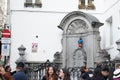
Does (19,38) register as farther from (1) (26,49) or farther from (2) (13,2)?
(2) (13,2)

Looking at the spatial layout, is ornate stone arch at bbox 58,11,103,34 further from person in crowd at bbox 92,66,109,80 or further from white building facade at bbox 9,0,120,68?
person in crowd at bbox 92,66,109,80

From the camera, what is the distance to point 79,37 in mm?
24656

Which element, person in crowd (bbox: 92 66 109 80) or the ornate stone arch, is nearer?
person in crowd (bbox: 92 66 109 80)

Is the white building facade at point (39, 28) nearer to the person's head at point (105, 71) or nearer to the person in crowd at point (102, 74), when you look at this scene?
the person in crowd at point (102, 74)

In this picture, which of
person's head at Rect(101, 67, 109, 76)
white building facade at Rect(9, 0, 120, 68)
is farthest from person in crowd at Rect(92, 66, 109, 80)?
white building facade at Rect(9, 0, 120, 68)

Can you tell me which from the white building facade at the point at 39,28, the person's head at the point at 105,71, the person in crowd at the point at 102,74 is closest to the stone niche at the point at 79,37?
the white building facade at the point at 39,28

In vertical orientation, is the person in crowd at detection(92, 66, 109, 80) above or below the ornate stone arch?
below

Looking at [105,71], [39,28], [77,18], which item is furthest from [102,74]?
[39,28]

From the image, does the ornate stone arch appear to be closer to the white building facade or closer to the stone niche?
the stone niche

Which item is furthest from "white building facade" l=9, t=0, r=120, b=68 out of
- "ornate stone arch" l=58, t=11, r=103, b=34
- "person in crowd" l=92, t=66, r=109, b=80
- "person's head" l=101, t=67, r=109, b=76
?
"person's head" l=101, t=67, r=109, b=76

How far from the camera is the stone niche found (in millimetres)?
23622

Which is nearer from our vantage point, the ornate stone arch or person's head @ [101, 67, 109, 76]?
person's head @ [101, 67, 109, 76]

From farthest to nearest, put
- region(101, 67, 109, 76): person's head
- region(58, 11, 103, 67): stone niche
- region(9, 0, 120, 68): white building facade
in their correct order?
region(9, 0, 120, 68): white building facade → region(58, 11, 103, 67): stone niche → region(101, 67, 109, 76): person's head

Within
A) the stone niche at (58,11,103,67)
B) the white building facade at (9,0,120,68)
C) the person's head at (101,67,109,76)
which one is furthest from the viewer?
the white building facade at (9,0,120,68)
